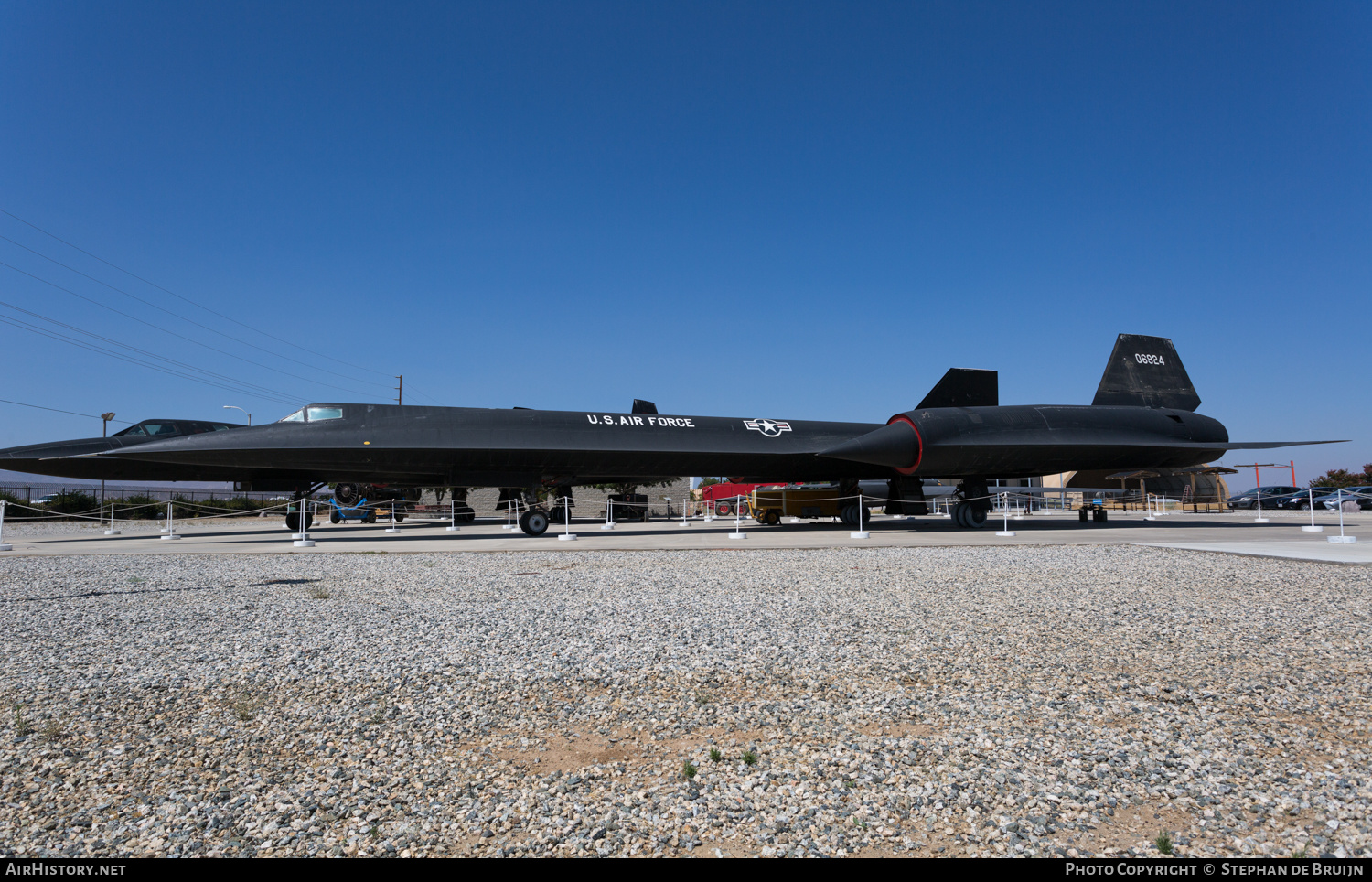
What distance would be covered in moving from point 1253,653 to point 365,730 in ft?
16.0

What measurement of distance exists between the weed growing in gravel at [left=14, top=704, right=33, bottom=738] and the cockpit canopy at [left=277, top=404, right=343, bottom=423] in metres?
11.6

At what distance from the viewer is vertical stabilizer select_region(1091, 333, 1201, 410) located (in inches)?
747

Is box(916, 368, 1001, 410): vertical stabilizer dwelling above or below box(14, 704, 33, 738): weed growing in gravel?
above

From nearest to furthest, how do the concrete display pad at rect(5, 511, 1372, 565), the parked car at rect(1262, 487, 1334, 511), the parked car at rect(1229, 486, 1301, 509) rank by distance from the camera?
the concrete display pad at rect(5, 511, 1372, 565), the parked car at rect(1262, 487, 1334, 511), the parked car at rect(1229, 486, 1301, 509)

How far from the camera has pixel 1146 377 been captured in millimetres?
19250

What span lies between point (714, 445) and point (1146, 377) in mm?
12591

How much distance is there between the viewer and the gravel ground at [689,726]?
7.06 feet

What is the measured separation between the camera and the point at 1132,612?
538 cm

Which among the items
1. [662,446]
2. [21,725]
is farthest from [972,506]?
[21,725]

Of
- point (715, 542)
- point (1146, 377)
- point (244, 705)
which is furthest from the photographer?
point (1146, 377)

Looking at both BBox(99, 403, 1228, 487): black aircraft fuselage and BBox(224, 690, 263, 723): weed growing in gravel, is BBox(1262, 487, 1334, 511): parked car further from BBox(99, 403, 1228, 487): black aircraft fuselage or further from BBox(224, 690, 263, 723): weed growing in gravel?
BBox(224, 690, 263, 723): weed growing in gravel

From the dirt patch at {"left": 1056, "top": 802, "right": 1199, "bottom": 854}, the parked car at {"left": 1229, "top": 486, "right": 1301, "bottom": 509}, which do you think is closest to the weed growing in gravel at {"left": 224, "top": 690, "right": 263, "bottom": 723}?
the dirt patch at {"left": 1056, "top": 802, "right": 1199, "bottom": 854}

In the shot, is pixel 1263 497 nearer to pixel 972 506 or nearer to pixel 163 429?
Result: pixel 972 506

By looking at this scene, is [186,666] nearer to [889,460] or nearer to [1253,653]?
[1253,653]
